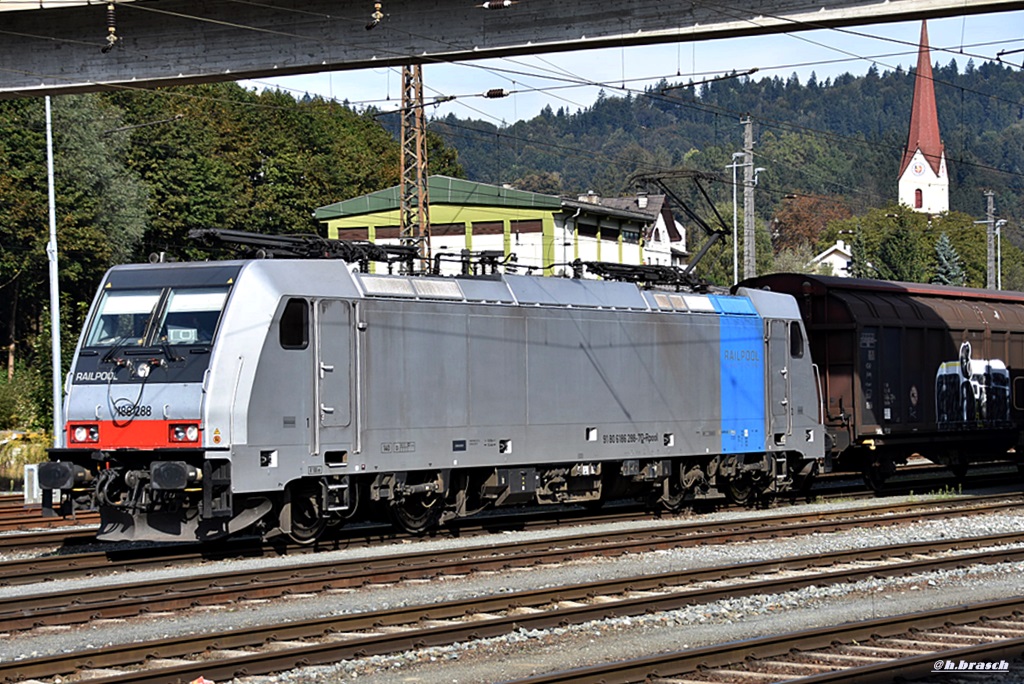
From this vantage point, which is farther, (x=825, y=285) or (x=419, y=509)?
(x=825, y=285)

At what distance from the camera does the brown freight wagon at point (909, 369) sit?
25578 mm

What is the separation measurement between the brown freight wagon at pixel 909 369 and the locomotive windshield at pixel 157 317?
11943mm

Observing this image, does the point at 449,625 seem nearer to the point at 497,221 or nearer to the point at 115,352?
the point at 115,352

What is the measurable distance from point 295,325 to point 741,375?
8982 millimetres

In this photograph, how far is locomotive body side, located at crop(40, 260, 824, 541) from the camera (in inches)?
632

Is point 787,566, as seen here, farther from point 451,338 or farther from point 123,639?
point 123,639

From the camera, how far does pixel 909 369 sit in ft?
87.5

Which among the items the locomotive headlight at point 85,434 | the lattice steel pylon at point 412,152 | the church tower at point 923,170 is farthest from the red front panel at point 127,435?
the church tower at point 923,170

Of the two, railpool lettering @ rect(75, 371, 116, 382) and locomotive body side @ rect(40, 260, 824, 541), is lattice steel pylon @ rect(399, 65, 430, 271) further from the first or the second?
railpool lettering @ rect(75, 371, 116, 382)

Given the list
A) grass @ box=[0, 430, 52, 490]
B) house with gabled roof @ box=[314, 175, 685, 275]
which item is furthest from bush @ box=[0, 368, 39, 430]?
house with gabled roof @ box=[314, 175, 685, 275]

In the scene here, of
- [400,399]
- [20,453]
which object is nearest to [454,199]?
[20,453]

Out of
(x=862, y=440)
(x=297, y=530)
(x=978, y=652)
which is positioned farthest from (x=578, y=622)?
(x=862, y=440)

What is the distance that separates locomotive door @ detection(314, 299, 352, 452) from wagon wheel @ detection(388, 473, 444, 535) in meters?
1.61

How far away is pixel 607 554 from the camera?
17.2m
